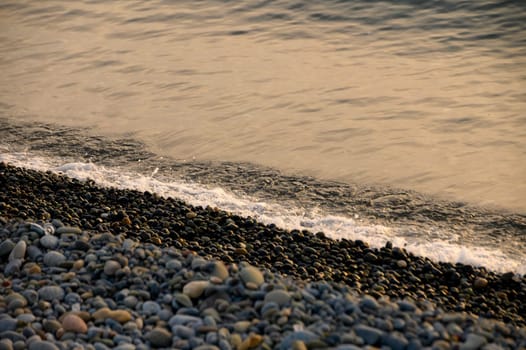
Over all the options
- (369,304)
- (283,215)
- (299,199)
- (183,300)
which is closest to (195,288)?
(183,300)

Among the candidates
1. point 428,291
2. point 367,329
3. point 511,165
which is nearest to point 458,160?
point 511,165

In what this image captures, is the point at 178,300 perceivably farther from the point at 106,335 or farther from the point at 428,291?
the point at 428,291

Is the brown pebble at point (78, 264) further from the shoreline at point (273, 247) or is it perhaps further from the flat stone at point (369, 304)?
the flat stone at point (369, 304)

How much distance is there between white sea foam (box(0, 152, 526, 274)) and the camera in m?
5.13

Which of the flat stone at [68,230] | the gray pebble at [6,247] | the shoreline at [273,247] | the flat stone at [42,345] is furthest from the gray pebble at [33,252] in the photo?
the flat stone at [42,345]

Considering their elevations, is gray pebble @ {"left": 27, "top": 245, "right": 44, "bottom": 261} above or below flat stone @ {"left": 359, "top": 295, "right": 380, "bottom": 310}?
above

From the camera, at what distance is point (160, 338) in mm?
3521

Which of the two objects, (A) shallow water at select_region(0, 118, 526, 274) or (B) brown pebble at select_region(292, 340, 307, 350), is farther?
(A) shallow water at select_region(0, 118, 526, 274)

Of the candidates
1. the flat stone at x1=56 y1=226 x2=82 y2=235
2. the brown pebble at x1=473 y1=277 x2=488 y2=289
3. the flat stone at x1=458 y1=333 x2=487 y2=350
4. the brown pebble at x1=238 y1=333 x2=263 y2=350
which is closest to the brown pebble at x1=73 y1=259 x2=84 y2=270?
the flat stone at x1=56 y1=226 x2=82 y2=235

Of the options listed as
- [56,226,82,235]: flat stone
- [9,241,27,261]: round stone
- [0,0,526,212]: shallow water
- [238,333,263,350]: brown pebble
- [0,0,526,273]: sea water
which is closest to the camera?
[238,333,263,350]: brown pebble

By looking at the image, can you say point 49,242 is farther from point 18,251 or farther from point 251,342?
point 251,342

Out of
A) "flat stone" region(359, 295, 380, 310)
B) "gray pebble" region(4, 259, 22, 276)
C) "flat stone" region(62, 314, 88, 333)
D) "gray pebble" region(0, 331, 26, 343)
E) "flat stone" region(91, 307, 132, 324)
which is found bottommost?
"flat stone" region(359, 295, 380, 310)

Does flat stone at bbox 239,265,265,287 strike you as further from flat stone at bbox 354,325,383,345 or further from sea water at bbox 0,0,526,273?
sea water at bbox 0,0,526,273

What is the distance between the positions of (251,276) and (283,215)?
1984 millimetres
